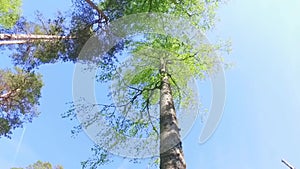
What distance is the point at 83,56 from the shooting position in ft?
37.4

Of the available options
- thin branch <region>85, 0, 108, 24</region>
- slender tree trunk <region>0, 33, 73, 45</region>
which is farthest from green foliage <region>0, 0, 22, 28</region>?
thin branch <region>85, 0, 108, 24</region>

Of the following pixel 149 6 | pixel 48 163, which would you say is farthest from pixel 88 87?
pixel 48 163

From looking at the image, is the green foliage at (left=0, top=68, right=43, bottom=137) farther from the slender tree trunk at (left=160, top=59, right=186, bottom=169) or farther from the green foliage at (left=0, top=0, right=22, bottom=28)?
the slender tree trunk at (left=160, top=59, right=186, bottom=169)

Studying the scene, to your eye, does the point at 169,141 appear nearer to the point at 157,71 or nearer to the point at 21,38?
the point at 157,71

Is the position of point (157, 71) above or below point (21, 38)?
below

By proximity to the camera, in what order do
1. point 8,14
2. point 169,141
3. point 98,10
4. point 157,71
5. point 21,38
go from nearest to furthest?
point 169,141
point 157,71
point 98,10
point 21,38
point 8,14

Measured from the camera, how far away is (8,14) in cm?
1382

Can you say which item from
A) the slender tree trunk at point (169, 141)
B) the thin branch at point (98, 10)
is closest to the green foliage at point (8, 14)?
the thin branch at point (98, 10)

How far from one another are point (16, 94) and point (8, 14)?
10.6 ft

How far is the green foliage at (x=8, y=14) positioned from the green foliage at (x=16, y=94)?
195 centimetres

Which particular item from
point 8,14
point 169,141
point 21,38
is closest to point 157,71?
point 169,141

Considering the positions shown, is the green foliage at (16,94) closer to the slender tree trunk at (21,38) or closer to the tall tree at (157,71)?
the slender tree trunk at (21,38)

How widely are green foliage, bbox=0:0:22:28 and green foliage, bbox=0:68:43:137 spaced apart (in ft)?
6.38

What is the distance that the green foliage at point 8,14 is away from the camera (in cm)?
1356
